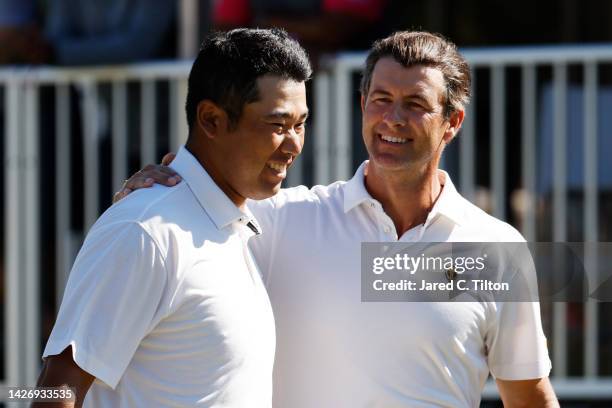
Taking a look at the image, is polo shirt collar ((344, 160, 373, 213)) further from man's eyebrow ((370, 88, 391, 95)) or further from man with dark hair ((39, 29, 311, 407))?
man with dark hair ((39, 29, 311, 407))

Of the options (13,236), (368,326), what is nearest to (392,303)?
(368,326)

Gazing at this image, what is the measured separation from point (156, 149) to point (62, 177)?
0.45m

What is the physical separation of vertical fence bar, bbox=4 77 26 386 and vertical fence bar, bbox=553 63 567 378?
2.34 m

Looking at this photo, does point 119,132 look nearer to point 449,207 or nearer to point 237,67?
point 449,207

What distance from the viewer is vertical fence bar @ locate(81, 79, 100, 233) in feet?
15.8

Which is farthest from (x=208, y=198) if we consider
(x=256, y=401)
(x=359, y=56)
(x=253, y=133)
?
(x=359, y=56)

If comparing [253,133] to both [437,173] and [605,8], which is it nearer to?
[437,173]

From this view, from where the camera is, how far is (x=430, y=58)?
2826 mm

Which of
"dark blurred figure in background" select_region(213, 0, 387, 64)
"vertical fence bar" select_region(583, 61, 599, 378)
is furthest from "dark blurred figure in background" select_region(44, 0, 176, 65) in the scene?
"vertical fence bar" select_region(583, 61, 599, 378)

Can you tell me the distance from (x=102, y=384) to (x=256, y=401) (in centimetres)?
34

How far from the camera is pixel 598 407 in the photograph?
4.65m

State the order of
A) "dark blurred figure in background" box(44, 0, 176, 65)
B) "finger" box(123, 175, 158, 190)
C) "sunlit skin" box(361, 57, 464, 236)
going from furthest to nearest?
"dark blurred figure in background" box(44, 0, 176, 65), "sunlit skin" box(361, 57, 464, 236), "finger" box(123, 175, 158, 190)

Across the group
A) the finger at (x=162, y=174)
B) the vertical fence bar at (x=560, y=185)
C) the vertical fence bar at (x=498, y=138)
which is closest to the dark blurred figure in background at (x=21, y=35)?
the vertical fence bar at (x=498, y=138)

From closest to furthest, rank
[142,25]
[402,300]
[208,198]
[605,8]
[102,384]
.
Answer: [102,384] < [208,198] < [402,300] < [142,25] < [605,8]
